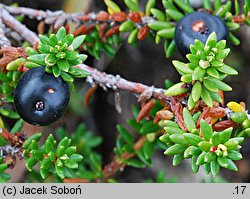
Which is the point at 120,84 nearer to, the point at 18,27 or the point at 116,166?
the point at 18,27

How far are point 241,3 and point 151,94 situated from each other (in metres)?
1.72

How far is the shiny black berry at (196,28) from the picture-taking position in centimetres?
230

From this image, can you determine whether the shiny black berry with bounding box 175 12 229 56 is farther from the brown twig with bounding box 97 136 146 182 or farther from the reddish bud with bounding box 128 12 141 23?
the brown twig with bounding box 97 136 146 182

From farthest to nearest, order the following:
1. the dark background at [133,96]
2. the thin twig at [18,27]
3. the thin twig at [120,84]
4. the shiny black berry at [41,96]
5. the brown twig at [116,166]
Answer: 1. the dark background at [133,96]
2. the brown twig at [116,166]
3. the thin twig at [18,27]
4. the thin twig at [120,84]
5. the shiny black berry at [41,96]

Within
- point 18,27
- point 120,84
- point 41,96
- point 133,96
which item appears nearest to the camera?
point 41,96

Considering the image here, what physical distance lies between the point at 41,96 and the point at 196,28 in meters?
0.86

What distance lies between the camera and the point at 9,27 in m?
2.63

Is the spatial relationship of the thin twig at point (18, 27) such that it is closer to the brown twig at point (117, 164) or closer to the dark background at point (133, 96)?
the brown twig at point (117, 164)

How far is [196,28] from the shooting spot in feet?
7.60

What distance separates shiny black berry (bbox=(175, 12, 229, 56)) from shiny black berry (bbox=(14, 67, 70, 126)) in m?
0.68

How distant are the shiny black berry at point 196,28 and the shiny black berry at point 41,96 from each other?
0.68 m

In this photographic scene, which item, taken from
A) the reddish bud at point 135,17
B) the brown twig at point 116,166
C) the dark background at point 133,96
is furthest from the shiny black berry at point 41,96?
the dark background at point 133,96

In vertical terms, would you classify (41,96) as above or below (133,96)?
above

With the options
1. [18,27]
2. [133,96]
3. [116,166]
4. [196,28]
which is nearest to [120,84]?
[196,28]
